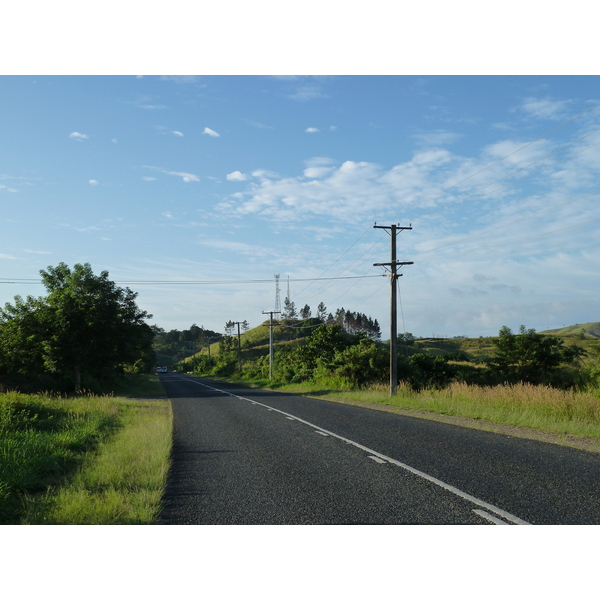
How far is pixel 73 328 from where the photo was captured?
3381cm

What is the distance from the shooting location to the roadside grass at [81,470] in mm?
5996

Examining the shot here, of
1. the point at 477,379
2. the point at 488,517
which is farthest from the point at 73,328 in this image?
the point at 488,517

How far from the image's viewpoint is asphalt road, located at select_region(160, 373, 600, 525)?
5805mm

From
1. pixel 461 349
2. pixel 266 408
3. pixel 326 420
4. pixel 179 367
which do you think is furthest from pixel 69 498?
pixel 179 367

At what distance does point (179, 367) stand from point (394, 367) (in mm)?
131022

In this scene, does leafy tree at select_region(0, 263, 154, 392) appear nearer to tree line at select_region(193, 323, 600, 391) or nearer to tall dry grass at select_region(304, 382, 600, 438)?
tree line at select_region(193, 323, 600, 391)

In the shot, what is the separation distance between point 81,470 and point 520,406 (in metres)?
12.5

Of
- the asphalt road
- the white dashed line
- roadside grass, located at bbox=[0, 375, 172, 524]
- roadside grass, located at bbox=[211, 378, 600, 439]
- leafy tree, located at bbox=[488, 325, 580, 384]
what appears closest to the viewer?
the white dashed line

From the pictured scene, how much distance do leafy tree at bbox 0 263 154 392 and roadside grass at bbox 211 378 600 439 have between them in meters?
20.2

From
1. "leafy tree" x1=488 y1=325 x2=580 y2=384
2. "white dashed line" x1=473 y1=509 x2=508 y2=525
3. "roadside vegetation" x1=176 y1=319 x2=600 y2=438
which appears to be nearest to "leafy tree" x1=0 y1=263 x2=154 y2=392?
"roadside vegetation" x1=176 y1=319 x2=600 y2=438

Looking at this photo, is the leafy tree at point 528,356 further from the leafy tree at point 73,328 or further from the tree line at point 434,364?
the leafy tree at point 73,328

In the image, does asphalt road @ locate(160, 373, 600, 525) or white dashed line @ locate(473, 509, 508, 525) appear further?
asphalt road @ locate(160, 373, 600, 525)

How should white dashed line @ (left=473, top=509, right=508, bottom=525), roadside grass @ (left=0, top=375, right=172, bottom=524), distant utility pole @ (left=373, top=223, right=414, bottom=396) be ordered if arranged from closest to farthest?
1. white dashed line @ (left=473, top=509, right=508, bottom=525)
2. roadside grass @ (left=0, top=375, right=172, bottom=524)
3. distant utility pole @ (left=373, top=223, right=414, bottom=396)

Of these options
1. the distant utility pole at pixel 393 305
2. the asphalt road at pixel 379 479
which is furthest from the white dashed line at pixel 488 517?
the distant utility pole at pixel 393 305
